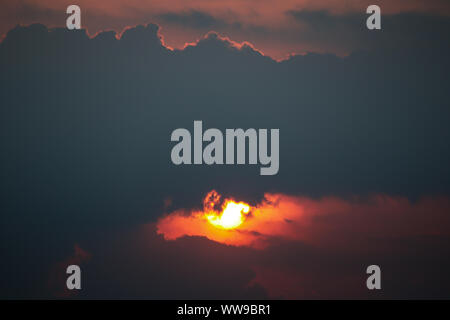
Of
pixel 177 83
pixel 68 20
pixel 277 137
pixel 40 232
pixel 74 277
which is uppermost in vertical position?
pixel 177 83

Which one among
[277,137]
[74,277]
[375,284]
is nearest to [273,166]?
[277,137]

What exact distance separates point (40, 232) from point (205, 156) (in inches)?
517

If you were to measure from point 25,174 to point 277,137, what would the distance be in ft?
47.3

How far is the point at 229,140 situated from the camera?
49.5 ft

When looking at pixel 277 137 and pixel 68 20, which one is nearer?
pixel 68 20

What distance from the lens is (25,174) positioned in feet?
71.5

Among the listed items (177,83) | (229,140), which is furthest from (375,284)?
(177,83)

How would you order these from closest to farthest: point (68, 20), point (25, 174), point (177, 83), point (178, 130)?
1. point (68, 20)
2. point (178, 130)
3. point (25, 174)
4. point (177, 83)

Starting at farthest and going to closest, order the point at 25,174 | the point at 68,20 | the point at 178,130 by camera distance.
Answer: the point at 25,174
the point at 178,130
the point at 68,20

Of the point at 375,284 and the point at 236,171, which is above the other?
the point at 236,171
